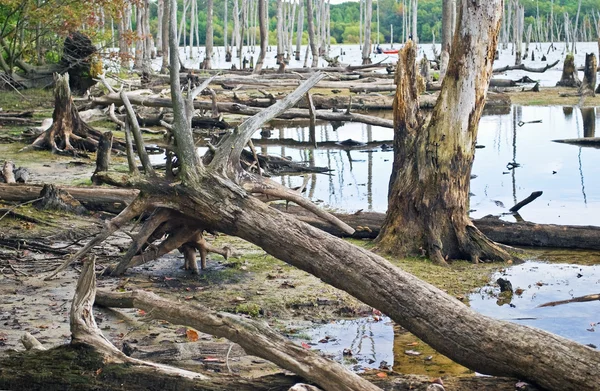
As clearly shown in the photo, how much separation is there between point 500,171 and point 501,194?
283 centimetres

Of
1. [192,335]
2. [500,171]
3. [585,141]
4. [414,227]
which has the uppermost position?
[414,227]

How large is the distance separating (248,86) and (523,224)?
935 inches

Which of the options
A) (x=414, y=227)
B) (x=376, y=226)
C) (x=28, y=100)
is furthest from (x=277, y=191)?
(x=28, y=100)

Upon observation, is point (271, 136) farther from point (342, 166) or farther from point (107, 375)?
point (107, 375)

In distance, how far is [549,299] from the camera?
25.7ft

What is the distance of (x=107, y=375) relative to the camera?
15.0ft

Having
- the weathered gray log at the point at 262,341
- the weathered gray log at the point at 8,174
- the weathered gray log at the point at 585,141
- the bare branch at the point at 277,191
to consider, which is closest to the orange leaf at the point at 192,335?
the weathered gray log at the point at 262,341

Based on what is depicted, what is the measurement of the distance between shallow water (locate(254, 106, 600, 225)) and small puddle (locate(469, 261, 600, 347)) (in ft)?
9.72

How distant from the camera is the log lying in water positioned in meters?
9.60

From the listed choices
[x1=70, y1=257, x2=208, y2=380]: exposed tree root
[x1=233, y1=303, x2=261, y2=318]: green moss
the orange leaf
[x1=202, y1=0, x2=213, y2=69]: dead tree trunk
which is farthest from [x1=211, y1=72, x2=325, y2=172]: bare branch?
[x1=202, y1=0, x2=213, y2=69]: dead tree trunk

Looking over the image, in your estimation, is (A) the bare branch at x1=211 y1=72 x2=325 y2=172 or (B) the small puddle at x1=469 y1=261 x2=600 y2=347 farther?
(A) the bare branch at x1=211 y1=72 x2=325 y2=172

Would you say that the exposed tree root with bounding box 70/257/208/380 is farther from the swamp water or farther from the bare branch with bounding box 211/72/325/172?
the bare branch with bounding box 211/72/325/172

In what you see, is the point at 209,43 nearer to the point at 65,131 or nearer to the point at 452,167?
the point at 65,131

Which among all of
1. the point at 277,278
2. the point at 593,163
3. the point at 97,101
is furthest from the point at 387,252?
the point at 97,101
